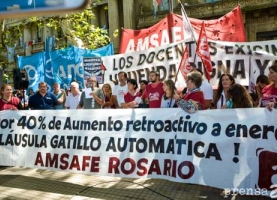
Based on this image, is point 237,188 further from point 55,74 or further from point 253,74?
point 55,74

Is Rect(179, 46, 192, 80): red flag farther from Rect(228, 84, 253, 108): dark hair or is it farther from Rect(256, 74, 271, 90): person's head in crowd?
Rect(228, 84, 253, 108): dark hair

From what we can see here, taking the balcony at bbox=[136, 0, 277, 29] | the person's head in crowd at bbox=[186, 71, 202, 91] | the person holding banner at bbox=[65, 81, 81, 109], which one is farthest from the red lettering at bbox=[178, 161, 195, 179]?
the balcony at bbox=[136, 0, 277, 29]

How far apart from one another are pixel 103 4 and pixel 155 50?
18.6 meters

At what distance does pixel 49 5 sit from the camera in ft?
4.91

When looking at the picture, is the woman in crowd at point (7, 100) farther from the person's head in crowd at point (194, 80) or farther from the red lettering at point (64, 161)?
the person's head in crowd at point (194, 80)

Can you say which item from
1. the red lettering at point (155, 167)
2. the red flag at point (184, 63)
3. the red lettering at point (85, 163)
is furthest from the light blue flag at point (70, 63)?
the red lettering at point (155, 167)

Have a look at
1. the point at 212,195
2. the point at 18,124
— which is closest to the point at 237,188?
the point at 212,195

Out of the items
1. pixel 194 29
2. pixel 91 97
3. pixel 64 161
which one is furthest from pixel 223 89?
pixel 91 97

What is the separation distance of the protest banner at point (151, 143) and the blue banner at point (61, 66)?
5.37m

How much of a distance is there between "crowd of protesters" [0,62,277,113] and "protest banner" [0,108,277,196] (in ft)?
0.87

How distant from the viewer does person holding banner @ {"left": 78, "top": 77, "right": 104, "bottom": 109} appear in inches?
294

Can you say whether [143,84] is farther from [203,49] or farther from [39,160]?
[39,160]

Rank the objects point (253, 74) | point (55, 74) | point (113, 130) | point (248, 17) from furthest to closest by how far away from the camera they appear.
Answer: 1. point (248, 17)
2. point (55, 74)
3. point (253, 74)
4. point (113, 130)

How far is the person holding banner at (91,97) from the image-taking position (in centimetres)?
746
